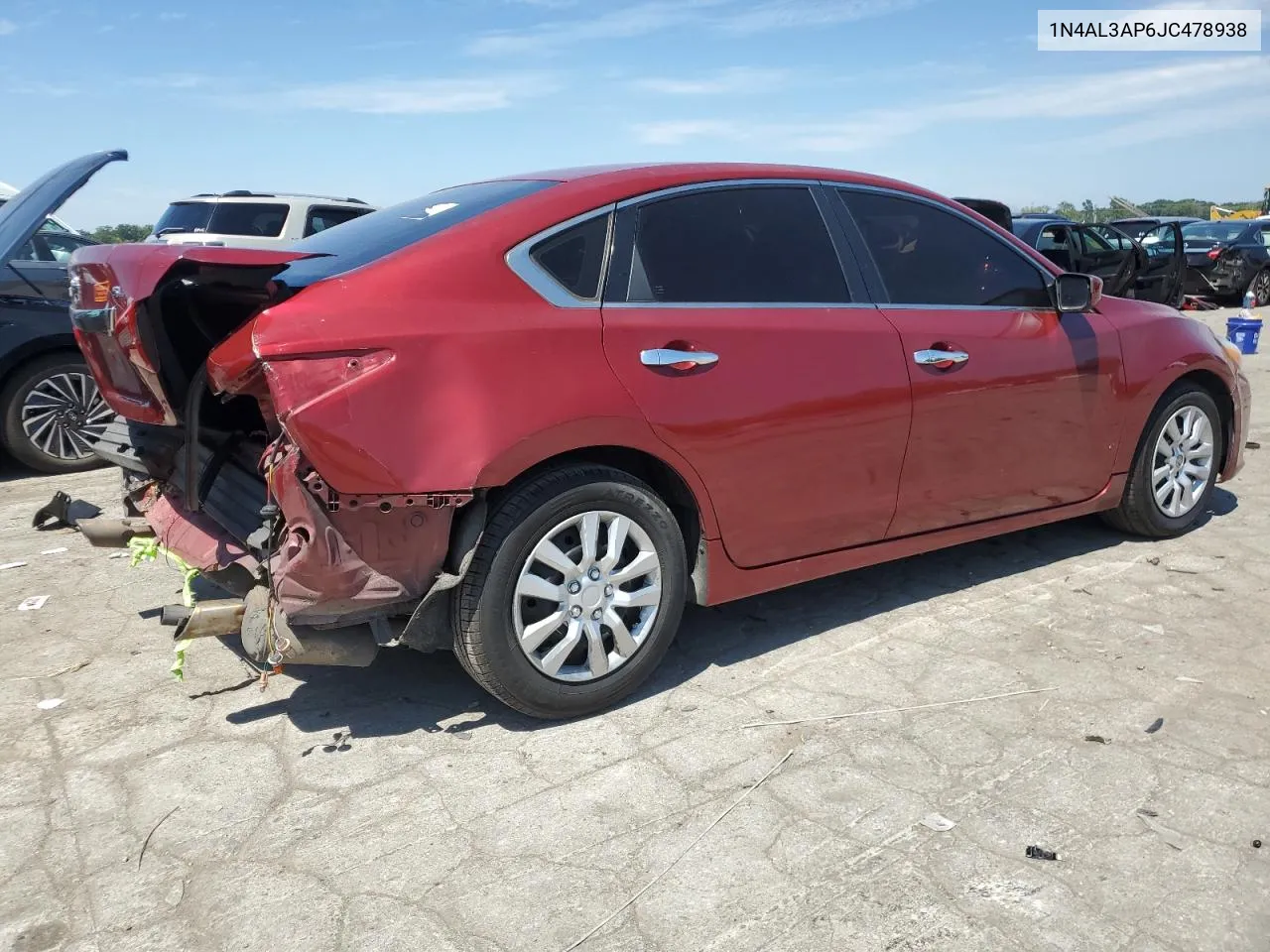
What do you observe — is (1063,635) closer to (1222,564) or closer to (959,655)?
(959,655)

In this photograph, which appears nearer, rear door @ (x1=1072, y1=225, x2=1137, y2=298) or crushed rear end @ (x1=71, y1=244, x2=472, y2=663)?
crushed rear end @ (x1=71, y1=244, x2=472, y2=663)

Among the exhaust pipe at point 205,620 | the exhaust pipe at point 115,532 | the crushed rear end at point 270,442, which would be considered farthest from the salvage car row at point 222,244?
the exhaust pipe at point 205,620

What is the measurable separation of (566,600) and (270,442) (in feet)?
3.27

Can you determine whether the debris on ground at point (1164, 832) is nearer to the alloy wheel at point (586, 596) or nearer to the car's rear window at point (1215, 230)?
the alloy wheel at point (586, 596)

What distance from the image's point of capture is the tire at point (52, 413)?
6.66 meters

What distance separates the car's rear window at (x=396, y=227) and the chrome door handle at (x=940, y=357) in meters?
1.48

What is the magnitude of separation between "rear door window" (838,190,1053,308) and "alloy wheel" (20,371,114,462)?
16.7 ft

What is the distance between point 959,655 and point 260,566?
7.97 feet

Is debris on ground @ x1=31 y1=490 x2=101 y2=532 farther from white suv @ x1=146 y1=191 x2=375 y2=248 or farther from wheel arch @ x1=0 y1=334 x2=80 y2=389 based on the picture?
white suv @ x1=146 y1=191 x2=375 y2=248

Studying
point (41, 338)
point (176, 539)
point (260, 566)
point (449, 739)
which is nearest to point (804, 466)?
point (449, 739)

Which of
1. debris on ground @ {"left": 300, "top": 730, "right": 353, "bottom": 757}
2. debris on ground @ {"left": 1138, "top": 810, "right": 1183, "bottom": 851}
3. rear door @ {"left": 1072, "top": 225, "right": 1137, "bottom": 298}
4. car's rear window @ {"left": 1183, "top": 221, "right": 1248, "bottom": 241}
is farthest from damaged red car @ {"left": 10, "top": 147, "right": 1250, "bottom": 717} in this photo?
car's rear window @ {"left": 1183, "top": 221, "right": 1248, "bottom": 241}

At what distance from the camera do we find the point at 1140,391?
463 centimetres

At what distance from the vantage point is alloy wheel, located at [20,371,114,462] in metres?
6.72

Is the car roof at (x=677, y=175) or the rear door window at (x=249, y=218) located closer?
the car roof at (x=677, y=175)
